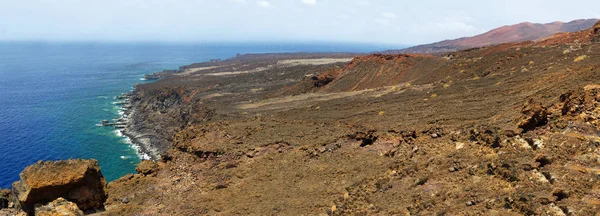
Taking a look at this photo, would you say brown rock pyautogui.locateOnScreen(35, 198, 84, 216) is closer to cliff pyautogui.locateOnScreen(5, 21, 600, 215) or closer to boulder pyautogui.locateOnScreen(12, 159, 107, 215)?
boulder pyautogui.locateOnScreen(12, 159, 107, 215)

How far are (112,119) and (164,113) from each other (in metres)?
10.9

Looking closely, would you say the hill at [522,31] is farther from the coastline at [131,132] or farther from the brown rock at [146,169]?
the brown rock at [146,169]

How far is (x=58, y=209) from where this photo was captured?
13.8 meters

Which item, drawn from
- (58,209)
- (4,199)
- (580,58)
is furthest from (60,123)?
(580,58)

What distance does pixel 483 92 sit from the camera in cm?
2611

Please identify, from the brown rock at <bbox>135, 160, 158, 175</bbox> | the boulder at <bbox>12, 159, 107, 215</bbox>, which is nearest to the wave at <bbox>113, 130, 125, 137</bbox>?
the brown rock at <bbox>135, 160, 158, 175</bbox>

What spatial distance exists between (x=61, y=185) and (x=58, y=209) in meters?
2.33

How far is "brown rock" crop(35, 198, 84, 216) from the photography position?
1358 centimetres

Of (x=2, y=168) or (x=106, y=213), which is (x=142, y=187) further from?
(x=2, y=168)

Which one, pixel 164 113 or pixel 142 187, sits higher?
pixel 142 187

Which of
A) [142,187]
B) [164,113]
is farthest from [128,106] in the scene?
[142,187]

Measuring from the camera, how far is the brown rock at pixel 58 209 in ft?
44.5

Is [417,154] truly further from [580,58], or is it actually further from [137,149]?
[137,149]

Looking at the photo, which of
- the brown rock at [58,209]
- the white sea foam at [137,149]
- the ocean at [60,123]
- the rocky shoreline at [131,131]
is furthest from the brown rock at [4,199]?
the white sea foam at [137,149]
